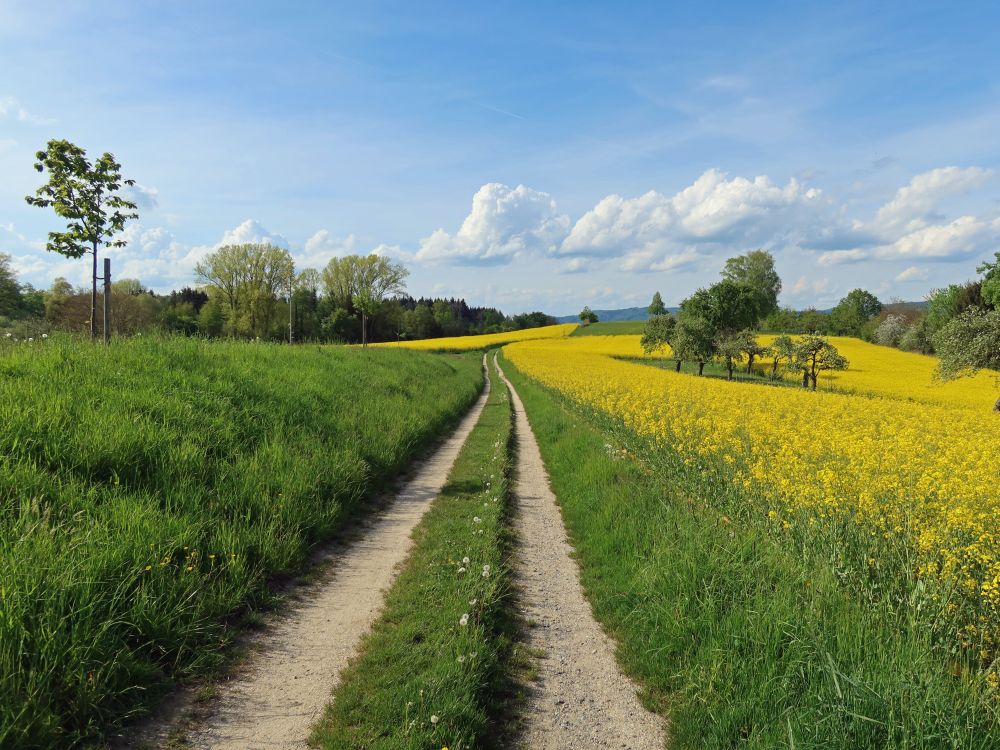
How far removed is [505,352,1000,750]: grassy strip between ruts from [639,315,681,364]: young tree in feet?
163

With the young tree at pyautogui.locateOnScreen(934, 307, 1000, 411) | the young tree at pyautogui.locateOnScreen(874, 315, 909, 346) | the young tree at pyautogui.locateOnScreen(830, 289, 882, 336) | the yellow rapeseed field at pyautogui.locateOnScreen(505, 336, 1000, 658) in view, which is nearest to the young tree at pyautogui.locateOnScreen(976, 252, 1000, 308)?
the young tree at pyautogui.locateOnScreen(934, 307, 1000, 411)

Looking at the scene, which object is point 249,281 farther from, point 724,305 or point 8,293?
point 724,305

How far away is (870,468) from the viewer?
6930mm

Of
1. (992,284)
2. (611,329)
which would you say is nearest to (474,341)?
(611,329)

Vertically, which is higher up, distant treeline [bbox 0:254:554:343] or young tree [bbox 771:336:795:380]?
distant treeline [bbox 0:254:554:343]

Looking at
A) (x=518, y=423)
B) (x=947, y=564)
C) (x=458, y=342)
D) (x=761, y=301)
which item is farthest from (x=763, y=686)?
(x=761, y=301)

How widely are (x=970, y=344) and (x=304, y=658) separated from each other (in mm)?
29565

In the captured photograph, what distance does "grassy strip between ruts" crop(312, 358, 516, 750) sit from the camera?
125 inches

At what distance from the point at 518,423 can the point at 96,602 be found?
1405 cm

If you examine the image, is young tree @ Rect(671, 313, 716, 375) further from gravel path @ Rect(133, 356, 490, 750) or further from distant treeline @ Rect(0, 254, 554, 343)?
gravel path @ Rect(133, 356, 490, 750)

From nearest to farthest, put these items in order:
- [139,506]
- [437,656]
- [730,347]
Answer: [437,656]
[139,506]
[730,347]

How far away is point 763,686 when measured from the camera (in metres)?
3.37

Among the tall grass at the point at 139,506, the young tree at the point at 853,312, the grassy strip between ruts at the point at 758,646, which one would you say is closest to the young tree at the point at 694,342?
the tall grass at the point at 139,506

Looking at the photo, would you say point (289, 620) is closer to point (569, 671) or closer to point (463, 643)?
point (463, 643)
